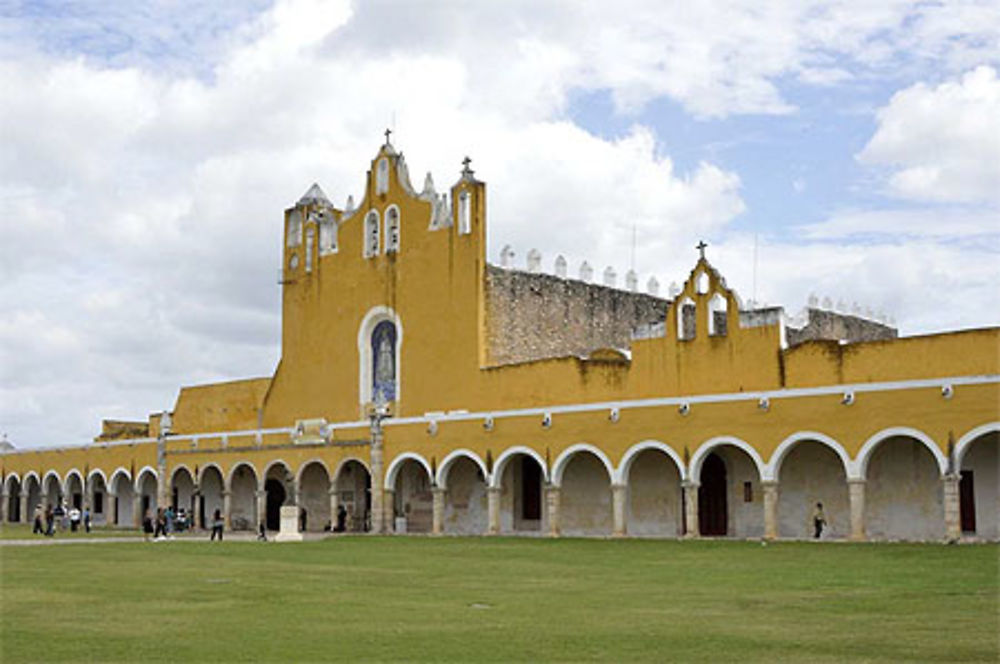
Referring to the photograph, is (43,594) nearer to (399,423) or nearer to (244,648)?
(244,648)

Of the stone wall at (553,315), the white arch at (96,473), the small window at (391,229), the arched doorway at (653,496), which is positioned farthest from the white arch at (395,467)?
the white arch at (96,473)

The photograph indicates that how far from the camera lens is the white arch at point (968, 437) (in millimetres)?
24484

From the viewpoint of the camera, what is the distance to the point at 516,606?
14203 millimetres

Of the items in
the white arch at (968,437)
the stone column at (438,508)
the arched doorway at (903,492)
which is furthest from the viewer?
the stone column at (438,508)

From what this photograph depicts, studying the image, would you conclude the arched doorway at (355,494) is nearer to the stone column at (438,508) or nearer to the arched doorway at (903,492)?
the stone column at (438,508)

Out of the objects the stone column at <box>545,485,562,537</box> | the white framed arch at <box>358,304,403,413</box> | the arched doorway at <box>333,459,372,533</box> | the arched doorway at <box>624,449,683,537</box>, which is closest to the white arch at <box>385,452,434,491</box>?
the arched doorway at <box>333,459,372,533</box>

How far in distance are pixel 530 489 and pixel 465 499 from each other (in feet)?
8.13

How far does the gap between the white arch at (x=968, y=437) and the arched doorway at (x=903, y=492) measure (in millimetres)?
2187

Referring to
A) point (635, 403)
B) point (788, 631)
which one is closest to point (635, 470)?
point (635, 403)

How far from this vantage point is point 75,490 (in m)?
54.9

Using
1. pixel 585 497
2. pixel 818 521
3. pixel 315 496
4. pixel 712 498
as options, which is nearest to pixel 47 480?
pixel 315 496

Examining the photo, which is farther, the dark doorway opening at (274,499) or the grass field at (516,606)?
the dark doorway opening at (274,499)

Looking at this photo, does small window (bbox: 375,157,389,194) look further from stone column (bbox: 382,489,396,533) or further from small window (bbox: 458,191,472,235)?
stone column (bbox: 382,489,396,533)

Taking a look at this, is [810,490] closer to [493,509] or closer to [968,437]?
[968,437]
